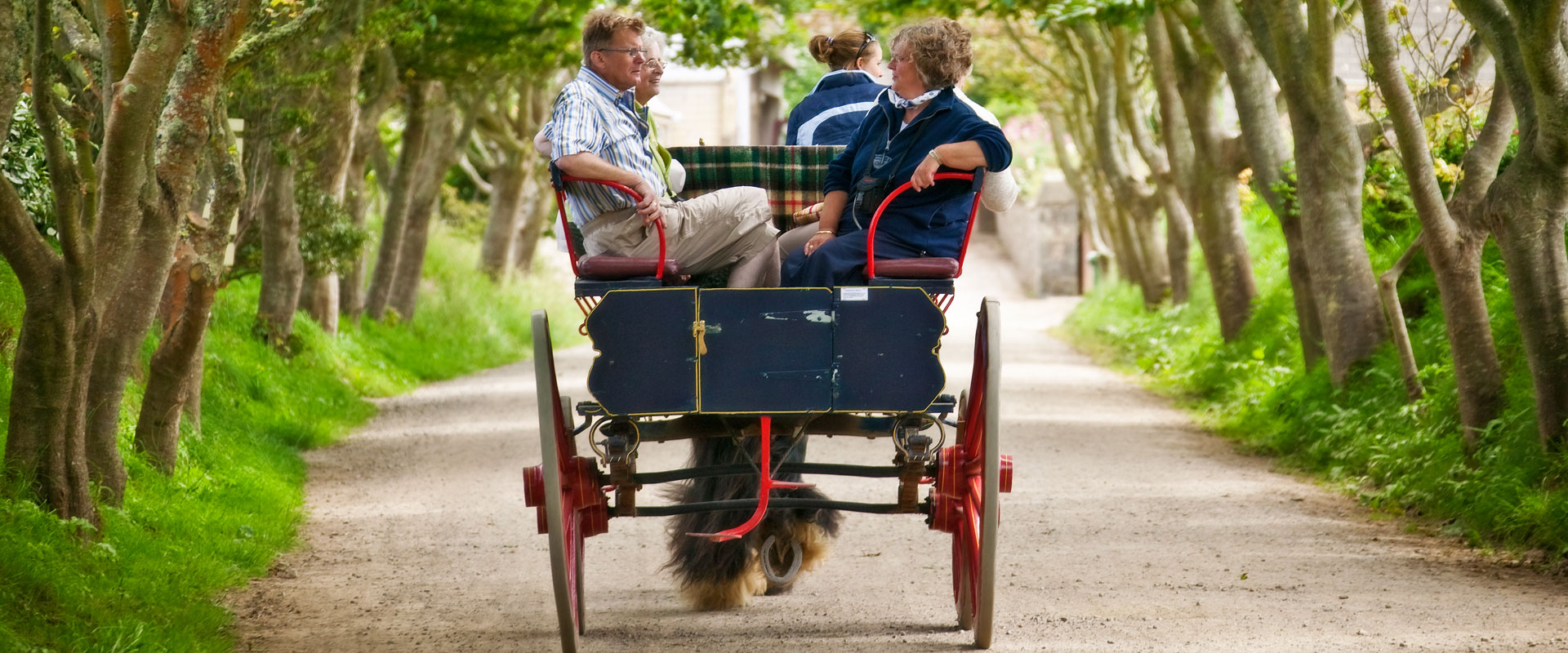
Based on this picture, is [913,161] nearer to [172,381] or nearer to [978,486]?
[978,486]

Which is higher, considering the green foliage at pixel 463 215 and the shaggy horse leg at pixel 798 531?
the green foliage at pixel 463 215

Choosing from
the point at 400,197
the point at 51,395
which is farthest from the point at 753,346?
the point at 400,197

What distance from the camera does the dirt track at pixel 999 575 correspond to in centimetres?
577

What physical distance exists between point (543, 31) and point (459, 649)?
11883 millimetres

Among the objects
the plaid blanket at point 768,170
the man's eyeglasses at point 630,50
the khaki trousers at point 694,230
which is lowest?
the khaki trousers at point 694,230

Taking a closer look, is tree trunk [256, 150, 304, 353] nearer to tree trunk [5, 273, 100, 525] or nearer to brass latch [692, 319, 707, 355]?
tree trunk [5, 273, 100, 525]

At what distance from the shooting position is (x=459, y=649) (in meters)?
5.62

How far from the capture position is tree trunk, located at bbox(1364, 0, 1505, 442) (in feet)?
27.1

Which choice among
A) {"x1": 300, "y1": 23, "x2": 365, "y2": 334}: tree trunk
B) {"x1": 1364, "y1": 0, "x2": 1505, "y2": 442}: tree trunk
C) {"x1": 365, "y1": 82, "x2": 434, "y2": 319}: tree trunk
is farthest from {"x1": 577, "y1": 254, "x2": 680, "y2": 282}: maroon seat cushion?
{"x1": 365, "y1": 82, "x2": 434, "y2": 319}: tree trunk

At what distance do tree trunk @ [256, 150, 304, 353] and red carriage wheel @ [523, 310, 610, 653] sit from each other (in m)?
6.71

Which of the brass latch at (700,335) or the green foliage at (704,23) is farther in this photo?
the green foliage at (704,23)

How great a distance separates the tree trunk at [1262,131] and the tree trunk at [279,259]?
22.7 feet

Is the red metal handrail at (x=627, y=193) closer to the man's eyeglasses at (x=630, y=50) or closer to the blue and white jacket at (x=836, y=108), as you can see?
the man's eyeglasses at (x=630, y=50)

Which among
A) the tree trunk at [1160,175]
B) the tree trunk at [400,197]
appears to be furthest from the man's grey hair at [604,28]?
the tree trunk at [1160,175]
